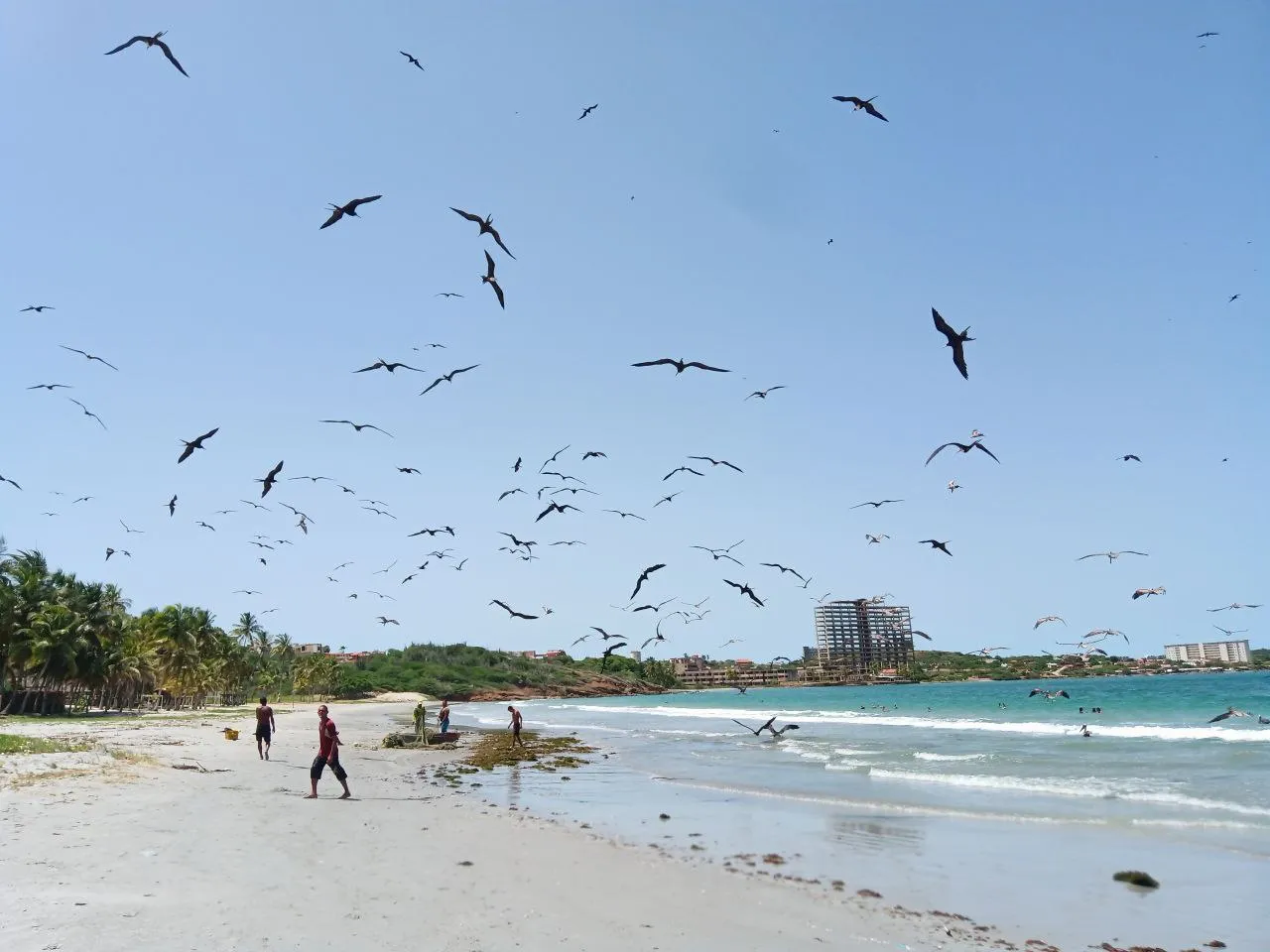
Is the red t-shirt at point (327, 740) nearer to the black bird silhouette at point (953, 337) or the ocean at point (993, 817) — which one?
the ocean at point (993, 817)

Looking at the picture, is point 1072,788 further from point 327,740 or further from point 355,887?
point 355,887

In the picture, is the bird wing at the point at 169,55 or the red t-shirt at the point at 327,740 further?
the red t-shirt at the point at 327,740

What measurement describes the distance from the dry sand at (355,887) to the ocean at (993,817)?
2.02 m

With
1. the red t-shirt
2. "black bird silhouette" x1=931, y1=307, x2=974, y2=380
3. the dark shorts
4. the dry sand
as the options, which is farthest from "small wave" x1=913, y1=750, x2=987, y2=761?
"black bird silhouette" x1=931, y1=307, x2=974, y2=380

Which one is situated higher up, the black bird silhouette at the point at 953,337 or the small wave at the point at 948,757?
the black bird silhouette at the point at 953,337

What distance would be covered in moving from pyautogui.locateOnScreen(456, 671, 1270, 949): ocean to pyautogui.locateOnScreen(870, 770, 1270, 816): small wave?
7 cm

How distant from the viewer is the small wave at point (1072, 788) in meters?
19.5

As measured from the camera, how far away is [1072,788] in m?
22.7

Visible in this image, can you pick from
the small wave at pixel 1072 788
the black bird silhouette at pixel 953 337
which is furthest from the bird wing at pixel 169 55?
the small wave at pixel 1072 788

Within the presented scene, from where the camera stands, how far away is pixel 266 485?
44.5 ft

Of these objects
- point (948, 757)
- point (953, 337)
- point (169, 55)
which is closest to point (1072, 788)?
point (948, 757)

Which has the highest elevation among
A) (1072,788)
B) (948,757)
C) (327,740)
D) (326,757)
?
(327,740)

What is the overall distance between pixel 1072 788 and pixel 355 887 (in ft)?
68.3

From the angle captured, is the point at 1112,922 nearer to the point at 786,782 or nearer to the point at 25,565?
the point at 786,782
